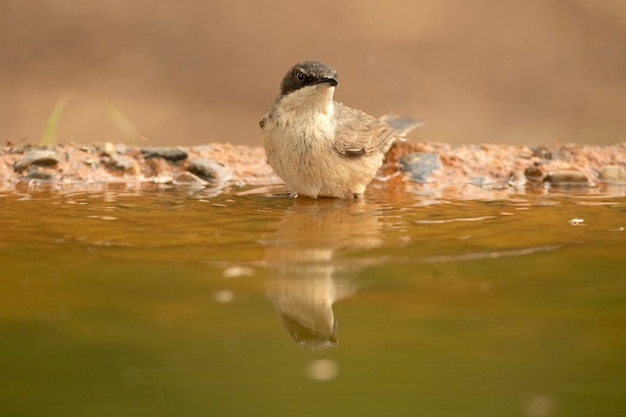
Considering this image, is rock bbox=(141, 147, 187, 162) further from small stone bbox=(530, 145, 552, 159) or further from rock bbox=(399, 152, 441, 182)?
small stone bbox=(530, 145, 552, 159)

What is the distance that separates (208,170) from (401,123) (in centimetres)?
160

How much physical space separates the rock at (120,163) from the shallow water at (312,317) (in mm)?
2211

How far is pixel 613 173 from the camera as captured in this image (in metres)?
6.45

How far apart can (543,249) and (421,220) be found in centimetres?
95

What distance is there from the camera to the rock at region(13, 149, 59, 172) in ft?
20.3

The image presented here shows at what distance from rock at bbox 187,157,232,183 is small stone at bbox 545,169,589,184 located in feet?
8.37

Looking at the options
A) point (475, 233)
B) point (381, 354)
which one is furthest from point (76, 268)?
point (475, 233)

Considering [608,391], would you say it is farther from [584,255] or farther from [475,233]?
[475,233]

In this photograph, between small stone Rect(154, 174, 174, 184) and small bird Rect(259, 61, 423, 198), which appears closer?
small bird Rect(259, 61, 423, 198)

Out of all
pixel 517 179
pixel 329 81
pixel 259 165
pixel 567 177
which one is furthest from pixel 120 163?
pixel 567 177

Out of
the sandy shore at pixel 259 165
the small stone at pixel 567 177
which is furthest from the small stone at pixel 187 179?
the small stone at pixel 567 177

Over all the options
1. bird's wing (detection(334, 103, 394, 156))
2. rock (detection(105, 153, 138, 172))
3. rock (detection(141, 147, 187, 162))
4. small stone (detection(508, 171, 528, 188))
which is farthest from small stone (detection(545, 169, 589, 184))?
rock (detection(105, 153, 138, 172))

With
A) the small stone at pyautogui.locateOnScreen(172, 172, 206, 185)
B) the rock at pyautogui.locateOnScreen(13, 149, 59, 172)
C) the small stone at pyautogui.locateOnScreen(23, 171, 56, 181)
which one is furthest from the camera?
the small stone at pyautogui.locateOnScreen(172, 172, 206, 185)

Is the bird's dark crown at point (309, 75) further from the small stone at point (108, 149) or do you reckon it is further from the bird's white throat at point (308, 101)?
the small stone at point (108, 149)
